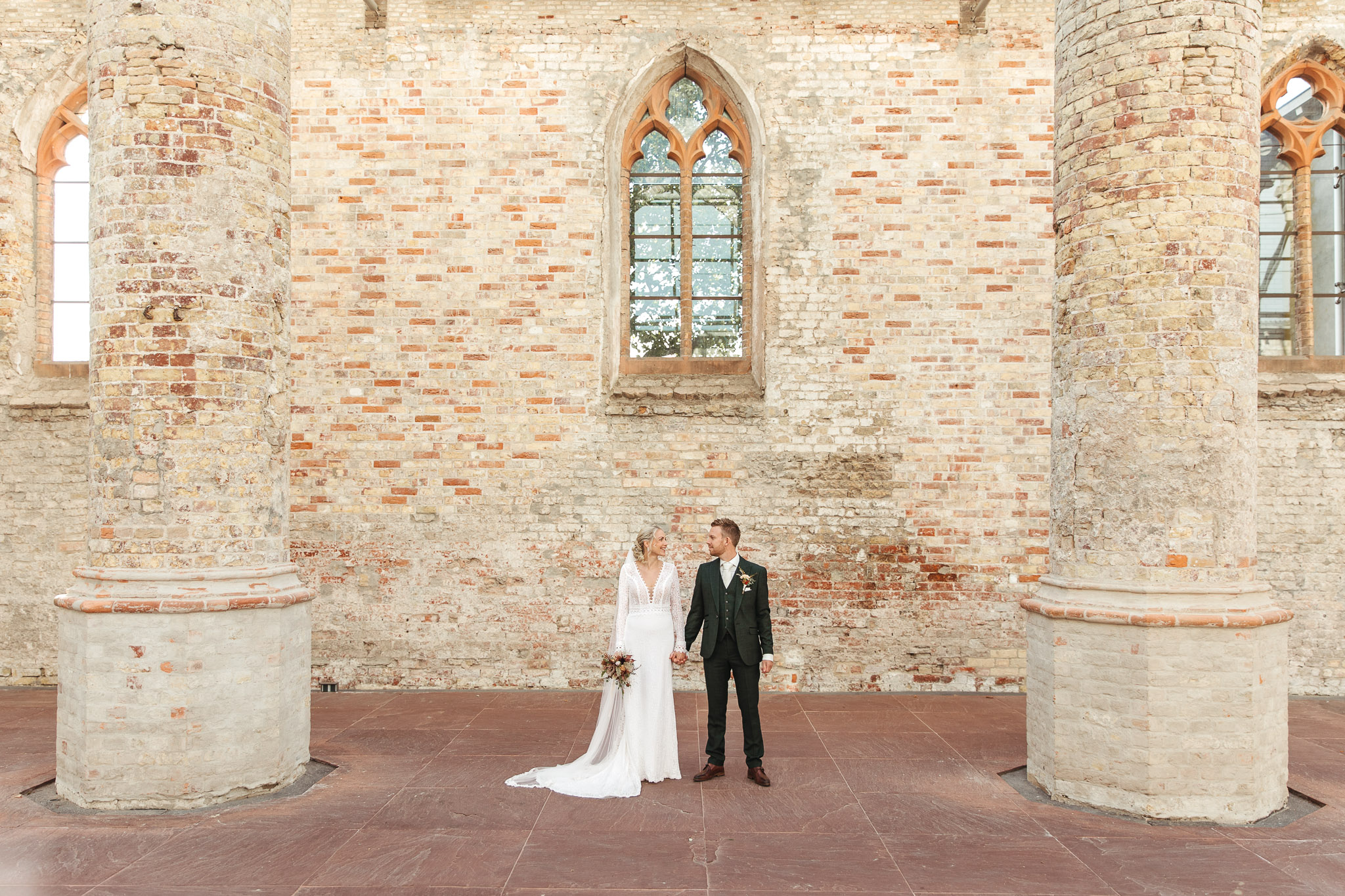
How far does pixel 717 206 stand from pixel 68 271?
264 inches

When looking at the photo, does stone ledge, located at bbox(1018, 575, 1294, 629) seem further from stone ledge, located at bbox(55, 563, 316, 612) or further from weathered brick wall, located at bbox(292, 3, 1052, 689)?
stone ledge, located at bbox(55, 563, 316, 612)

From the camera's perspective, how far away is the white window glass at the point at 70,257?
29.7 feet

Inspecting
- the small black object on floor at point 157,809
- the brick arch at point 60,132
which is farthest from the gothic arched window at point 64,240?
the small black object on floor at point 157,809

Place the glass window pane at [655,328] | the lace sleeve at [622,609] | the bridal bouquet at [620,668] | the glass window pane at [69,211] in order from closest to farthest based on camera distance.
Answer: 1. the bridal bouquet at [620,668]
2. the lace sleeve at [622,609]
3. the glass window pane at [655,328]
4. the glass window pane at [69,211]

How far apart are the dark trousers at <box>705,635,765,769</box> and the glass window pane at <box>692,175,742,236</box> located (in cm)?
478

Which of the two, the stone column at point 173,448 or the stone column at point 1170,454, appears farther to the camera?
the stone column at point 173,448

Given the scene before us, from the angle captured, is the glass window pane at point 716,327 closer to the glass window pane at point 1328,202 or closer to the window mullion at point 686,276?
the window mullion at point 686,276

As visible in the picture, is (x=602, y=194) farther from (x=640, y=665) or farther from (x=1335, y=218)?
(x=1335, y=218)

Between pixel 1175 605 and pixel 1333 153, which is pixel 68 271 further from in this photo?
pixel 1333 153

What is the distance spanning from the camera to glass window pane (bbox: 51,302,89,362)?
9.03m

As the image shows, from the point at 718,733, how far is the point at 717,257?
5032 mm

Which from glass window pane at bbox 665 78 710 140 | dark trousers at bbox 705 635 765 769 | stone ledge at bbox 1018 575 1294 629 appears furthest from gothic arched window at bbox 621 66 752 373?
stone ledge at bbox 1018 575 1294 629

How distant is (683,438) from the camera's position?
27.6 feet

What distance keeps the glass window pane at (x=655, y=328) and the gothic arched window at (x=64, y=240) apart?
5.55 metres
